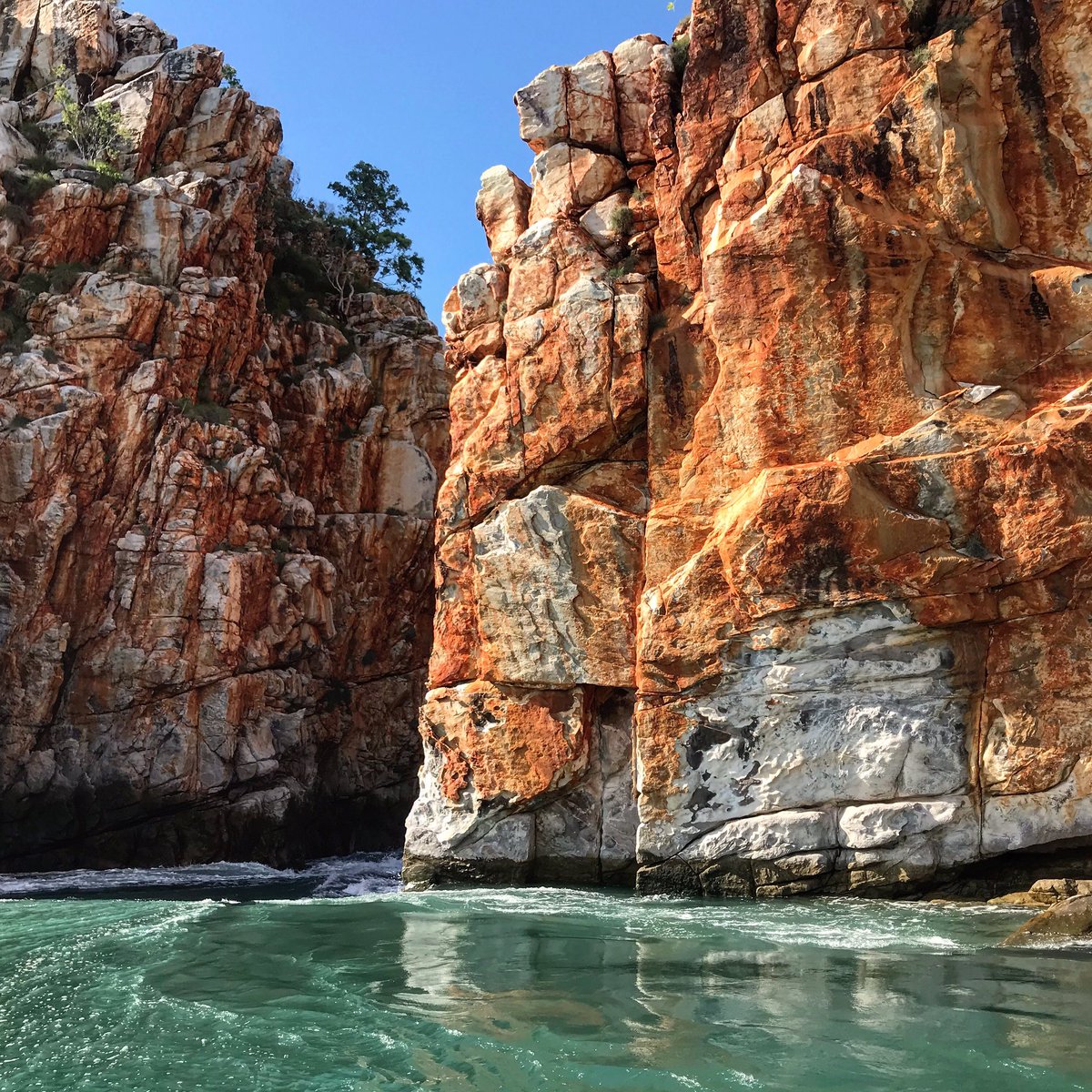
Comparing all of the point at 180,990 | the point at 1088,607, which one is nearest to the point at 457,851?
the point at 180,990

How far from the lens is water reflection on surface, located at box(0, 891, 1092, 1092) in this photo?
792 cm

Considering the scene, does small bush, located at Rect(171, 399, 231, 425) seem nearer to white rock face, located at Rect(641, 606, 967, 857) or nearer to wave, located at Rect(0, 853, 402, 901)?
wave, located at Rect(0, 853, 402, 901)

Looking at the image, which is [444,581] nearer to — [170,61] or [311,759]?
[311,759]

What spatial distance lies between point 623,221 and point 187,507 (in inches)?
649

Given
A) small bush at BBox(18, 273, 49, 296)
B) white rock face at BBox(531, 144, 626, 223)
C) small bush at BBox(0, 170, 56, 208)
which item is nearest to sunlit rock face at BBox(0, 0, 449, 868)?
small bush at BBox(18, 273, 49, 296)

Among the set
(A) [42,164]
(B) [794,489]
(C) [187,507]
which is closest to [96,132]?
(A) [42,164]

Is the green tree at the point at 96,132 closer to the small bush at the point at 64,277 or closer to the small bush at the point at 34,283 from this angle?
the small bush at the point at 64,277

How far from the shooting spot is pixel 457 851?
2112 cm

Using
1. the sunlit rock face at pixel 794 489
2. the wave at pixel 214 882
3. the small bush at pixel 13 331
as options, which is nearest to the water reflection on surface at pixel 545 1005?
the sunlit rock face at pixel 794 489

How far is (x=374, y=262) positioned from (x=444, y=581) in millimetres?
26965

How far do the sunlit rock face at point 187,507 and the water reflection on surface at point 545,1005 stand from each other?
16120 millimetres

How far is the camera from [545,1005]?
390 inches

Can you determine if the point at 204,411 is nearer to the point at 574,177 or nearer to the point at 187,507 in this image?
the point at 187,507

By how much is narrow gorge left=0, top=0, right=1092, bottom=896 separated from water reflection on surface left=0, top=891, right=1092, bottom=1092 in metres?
3.86
